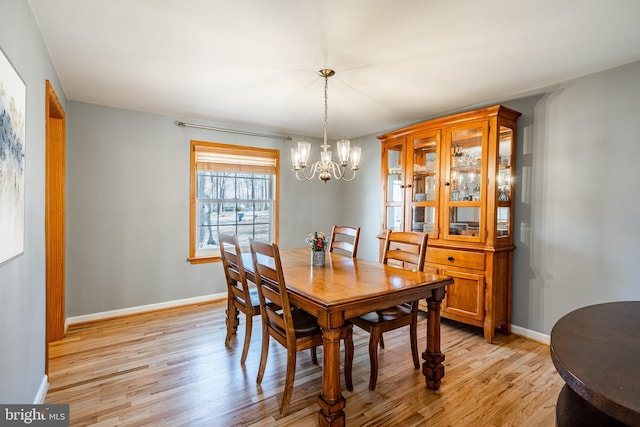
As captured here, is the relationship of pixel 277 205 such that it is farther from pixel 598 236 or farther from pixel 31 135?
pixel 598 236

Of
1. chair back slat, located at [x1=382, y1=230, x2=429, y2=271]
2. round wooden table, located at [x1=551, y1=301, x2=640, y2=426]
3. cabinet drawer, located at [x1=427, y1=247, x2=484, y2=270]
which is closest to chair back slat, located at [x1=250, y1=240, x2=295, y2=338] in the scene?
chair back slat, located at [x1=382, y1=230, x2=429, y2=271]

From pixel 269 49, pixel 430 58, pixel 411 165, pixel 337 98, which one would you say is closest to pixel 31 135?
pixel 269 49

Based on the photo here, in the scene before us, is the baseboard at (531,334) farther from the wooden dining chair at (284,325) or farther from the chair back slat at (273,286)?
the chair back slat at (273,286)

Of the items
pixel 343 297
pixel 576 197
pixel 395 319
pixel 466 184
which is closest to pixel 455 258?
pixel 466 184

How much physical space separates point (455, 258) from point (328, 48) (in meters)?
2.29

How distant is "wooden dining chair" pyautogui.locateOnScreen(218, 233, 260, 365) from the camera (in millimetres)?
2392

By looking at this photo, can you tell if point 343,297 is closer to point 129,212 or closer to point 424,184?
point 424,184

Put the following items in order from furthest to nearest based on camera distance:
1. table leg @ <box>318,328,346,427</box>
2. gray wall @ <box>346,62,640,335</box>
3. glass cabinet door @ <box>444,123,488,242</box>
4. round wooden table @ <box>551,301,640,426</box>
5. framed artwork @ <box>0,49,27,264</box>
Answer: glass cabinet door @ <box>444,123,488,242</box> < gray wall @ <box>346,62,640,335</box> < table leg @ <box>318,328,346,427</box> < framed artwork @ <box>0,49,27,264</box> < round wooden table @ <box>551,301,640,426</box>

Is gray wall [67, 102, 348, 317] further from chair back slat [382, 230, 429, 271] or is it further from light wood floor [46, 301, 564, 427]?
chair back slat [382, 230, 429, 271]

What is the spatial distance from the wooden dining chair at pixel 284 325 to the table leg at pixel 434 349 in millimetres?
547

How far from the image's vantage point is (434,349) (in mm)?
2203

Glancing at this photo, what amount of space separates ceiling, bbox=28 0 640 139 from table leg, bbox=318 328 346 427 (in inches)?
71.7

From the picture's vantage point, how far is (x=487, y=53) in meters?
2.25

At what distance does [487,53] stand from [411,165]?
149cm
